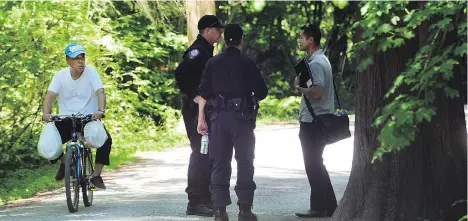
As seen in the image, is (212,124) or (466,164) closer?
(466,164)

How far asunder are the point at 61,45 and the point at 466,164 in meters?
10.1

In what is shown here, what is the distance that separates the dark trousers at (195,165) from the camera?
34.2 ft

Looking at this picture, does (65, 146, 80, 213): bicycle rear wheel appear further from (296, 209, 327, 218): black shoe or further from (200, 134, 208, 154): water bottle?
(296, 209, 327, 218): black shoe

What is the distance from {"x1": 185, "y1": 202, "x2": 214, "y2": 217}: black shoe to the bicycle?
126cm

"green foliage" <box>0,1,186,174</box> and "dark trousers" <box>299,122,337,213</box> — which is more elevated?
"green foliage" <box>0,1,186,174</box>

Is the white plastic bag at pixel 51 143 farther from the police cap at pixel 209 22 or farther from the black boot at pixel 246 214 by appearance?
the black boot at pixel 246 214

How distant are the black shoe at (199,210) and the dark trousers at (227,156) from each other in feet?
2.55

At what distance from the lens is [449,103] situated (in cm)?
838

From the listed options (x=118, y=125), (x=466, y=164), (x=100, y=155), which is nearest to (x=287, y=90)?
(x=118, y=125)

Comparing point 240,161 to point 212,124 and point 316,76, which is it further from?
point 316,76

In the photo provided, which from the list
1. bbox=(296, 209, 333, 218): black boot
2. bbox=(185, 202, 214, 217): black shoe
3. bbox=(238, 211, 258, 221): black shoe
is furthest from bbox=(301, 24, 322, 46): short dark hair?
bbox=(185, 202, 214, 217): black shoe

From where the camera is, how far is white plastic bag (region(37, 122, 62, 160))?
10.9 m

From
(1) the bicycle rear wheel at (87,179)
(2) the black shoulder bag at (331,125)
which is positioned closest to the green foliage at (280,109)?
(1) the bicycle rear wheel at (87,179)

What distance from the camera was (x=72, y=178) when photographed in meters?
11.0
